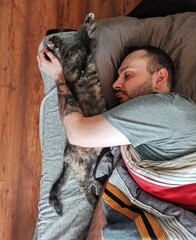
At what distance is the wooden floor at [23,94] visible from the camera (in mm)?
1599

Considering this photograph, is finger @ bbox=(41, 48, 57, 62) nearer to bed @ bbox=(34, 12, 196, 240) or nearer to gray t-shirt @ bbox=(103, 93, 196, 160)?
bed @ bbox=(34, 12, 196, 240)

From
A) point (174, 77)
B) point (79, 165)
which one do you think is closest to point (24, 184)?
point (79, 165)

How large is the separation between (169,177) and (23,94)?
0.96 m

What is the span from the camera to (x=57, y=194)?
129 centimetres

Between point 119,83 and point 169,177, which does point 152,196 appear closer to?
point 169,177

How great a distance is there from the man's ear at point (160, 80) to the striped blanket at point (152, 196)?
0.73ft

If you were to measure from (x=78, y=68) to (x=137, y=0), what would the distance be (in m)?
0.82

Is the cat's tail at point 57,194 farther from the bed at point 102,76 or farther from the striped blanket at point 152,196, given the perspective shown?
the striped blanket at point 152,196

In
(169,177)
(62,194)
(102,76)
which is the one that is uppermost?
(102,76)

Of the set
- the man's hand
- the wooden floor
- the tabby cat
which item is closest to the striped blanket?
the tabby cat

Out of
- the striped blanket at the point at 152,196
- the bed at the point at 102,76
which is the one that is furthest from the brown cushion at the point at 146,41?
the striped blanket at the point at 152,196

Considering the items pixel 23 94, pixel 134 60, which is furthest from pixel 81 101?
pixel 23 94

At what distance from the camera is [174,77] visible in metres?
1.29

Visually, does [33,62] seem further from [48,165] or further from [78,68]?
[48,165]
